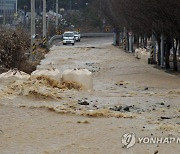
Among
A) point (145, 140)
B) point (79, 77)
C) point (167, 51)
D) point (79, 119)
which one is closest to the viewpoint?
point (145, 140)

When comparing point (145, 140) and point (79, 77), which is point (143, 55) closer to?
point (79, 77)

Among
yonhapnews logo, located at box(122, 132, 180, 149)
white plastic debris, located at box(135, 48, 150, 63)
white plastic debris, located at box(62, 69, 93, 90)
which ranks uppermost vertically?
white plastic debris, located at box(62, 69, 93, 90)

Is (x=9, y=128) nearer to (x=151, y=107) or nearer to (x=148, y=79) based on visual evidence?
(x=151, y=107)

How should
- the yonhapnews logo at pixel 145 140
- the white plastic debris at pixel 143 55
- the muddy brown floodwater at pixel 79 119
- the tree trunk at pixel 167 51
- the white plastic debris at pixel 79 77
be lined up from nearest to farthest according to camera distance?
the muddy brown floodwater at pixel 79 119
the yonhapnews logo at pixel 145 140
the white plastic debris at pixel 79 77
the tree trunk at pixel 167 51
the white plastic debris at pixel 143 55

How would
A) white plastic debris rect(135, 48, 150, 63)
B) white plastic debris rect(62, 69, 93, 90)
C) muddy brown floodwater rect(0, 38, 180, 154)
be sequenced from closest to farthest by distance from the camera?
1. muddy brown floodwater rect(0, 38, 180, 154)
2. white plastic debris rect(62, 69, 93, 90)
3. white plastic debris rect(135, 48, 150, 63)

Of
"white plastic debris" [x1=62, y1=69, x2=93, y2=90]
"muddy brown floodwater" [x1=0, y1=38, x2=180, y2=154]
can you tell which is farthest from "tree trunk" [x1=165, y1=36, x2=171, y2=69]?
"white plastic debris" [x1=62, y1=69, x2=93, y2=90]

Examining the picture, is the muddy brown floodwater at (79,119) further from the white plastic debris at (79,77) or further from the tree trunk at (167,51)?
the tree trunk at (167,51)

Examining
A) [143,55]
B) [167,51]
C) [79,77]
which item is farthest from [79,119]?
[143,55]

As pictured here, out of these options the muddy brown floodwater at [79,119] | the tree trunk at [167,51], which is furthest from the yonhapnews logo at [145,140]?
the tree trunk at [167,51]

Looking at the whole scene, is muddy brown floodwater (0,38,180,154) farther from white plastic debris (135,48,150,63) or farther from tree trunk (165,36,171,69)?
white plastic debris (135,48,150,63)

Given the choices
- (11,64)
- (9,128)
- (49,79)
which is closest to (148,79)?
(11,64)

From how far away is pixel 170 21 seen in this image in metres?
32.1

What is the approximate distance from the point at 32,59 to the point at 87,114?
89.0 feet

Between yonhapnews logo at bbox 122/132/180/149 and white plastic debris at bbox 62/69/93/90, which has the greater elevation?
white plastic debris at bbox 62/69/93/90
